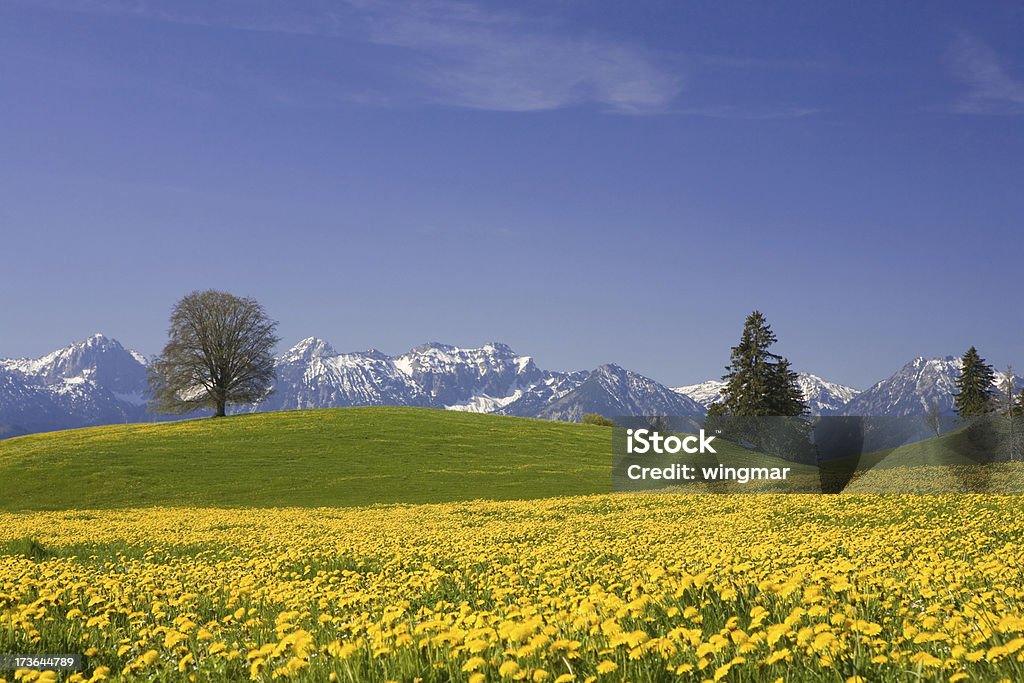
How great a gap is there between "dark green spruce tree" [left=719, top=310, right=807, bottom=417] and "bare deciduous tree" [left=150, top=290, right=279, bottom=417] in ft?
148

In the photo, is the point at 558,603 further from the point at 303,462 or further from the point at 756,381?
the point at 756,381

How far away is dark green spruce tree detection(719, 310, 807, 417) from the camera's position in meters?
65.2

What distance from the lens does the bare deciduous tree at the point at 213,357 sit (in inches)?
2896

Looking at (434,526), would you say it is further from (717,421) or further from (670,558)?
(717,421)

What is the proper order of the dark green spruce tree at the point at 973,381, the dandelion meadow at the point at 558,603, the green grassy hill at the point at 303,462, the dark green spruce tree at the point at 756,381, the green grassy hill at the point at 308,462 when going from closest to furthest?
the dandelion meadow at the point at 558,603, the green grassy hill at the point at 308,462, the green grassy hill at the point at 303,462, the dark green spruce tree at the point at 756,381, the dark green spruce tree at the point at 973,381

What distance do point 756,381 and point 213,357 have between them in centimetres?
5199

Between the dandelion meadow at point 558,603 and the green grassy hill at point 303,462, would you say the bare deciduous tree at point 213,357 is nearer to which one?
the green grassy hill at point 303,462

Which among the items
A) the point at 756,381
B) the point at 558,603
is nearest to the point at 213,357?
the point at 756,381

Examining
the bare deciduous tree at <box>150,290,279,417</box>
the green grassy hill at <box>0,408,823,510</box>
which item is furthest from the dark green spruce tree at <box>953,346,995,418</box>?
the bare deciduous tree at <box>150,290,279,417</box>

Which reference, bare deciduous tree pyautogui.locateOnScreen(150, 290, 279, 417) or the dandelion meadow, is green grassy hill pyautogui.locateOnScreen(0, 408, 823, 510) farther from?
the dandelion meadow

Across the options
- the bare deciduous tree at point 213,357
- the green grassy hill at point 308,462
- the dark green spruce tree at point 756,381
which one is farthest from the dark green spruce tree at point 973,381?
the bare deciduous tree at point 213,357

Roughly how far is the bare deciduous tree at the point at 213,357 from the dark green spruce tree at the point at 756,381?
45059 millimetres

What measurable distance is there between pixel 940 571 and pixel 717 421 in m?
28.5

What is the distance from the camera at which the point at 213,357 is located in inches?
2960
